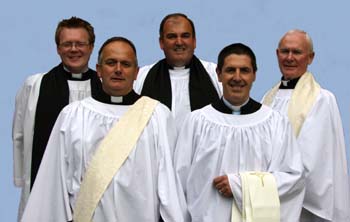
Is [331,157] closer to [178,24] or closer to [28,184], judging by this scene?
[178,24]

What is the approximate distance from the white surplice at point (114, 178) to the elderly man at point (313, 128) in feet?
3.79

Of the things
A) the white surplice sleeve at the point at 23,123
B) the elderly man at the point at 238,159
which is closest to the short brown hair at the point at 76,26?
the white surplice sleeve at the point at 23,123

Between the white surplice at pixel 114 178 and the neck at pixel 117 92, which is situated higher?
the neck at pixel 117 92

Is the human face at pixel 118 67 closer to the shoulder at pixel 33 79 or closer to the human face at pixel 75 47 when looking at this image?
the human face at pixel 75 47

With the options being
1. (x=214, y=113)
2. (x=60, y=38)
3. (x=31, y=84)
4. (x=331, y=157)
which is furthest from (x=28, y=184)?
(x=331, y=157)

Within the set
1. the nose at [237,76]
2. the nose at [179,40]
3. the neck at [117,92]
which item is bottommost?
the neck at [117,92]

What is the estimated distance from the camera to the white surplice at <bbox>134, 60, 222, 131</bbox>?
500 centimetres

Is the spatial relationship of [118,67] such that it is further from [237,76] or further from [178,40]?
[178,40]

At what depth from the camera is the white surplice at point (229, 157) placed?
396 cm

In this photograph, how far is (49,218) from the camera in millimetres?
3971

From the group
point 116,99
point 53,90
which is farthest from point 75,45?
point 116,99

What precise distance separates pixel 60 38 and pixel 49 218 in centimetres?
136

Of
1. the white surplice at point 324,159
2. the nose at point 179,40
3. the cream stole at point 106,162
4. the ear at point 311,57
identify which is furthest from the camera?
the ear at point 311,57

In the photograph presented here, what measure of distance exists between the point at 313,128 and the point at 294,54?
21.0 inches
